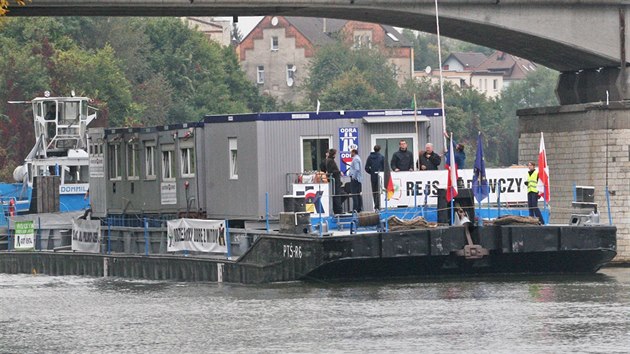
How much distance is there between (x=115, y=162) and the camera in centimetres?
4344

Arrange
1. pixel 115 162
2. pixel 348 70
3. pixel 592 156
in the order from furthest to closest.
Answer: pixel 348 70 < pixel 592 156 < pixel 115 162

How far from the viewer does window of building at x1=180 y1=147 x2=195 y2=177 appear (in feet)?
128

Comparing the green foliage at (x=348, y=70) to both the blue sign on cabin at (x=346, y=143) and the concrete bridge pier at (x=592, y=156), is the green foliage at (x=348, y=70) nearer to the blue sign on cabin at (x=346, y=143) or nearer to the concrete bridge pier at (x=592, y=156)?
the concrete bridge pier at (x=592, y=156)

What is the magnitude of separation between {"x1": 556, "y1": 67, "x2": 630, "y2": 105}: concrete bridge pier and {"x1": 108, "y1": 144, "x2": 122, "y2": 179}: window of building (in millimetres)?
11791

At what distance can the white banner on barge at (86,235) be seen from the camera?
42522 millimetres

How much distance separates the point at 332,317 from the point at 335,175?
7.57m

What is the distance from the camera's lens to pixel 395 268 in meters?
33.7

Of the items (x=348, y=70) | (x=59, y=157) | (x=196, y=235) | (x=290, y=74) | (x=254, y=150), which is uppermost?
(x=290, y=74)

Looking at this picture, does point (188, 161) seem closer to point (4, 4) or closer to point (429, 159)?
point (4, 4)

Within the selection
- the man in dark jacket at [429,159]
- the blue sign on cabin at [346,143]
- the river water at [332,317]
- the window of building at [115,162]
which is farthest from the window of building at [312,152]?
the window of building at [115,162]

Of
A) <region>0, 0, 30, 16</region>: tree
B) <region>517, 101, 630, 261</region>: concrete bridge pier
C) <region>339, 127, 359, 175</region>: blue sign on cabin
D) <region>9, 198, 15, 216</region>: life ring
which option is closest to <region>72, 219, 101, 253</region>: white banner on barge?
<region>0, 0, 30, 16</region>: tree

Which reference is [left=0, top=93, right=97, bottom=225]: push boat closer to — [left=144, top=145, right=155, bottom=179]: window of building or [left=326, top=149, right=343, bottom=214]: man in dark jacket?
[left=144, top=145, right=155, bottom=179]: window of building

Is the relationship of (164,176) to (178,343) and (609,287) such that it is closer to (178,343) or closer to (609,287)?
(609,287)

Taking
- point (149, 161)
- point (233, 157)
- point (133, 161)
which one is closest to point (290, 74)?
point (133, 161)
